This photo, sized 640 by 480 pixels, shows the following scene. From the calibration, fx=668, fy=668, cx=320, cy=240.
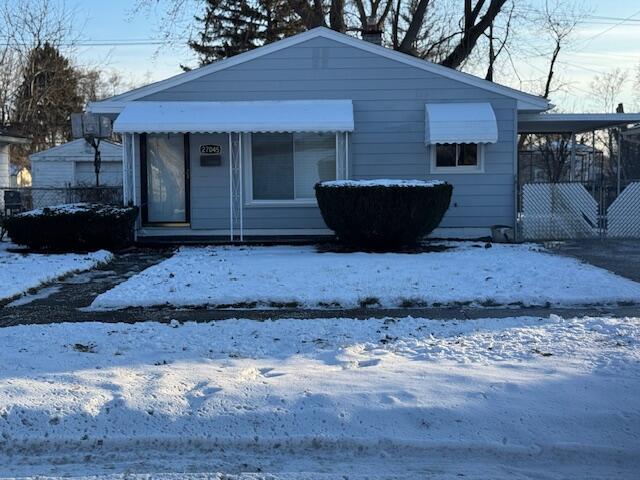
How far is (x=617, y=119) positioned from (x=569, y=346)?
11.1 meters

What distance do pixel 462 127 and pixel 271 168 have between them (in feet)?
14.1

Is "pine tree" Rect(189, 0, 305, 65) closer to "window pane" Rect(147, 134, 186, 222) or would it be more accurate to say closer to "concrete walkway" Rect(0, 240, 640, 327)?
"window pane" Rect(147, 134, 186, 222)

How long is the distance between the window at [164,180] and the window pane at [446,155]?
5.71 meters

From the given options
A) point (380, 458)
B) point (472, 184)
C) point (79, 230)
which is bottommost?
point (380, 458)

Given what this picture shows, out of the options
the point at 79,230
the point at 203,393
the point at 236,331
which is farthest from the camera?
the point at 79,230

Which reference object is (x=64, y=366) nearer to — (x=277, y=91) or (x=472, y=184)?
(x=277, y=91)

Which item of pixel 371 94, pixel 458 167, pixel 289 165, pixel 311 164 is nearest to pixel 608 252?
pixel 458 167

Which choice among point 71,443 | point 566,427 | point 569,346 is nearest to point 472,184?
point 569,346

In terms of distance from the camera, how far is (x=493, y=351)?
234 inches

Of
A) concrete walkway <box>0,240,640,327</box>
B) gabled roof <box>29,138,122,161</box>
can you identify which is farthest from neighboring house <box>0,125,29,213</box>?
concrete walkway <box>0,240,640,327</box>

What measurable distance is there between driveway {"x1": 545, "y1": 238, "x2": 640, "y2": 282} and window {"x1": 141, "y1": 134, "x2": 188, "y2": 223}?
8.18 metres

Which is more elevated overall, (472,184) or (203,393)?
(472,184)

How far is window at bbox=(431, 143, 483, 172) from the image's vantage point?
14859 millimetres

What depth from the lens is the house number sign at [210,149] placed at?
49.2 ft
